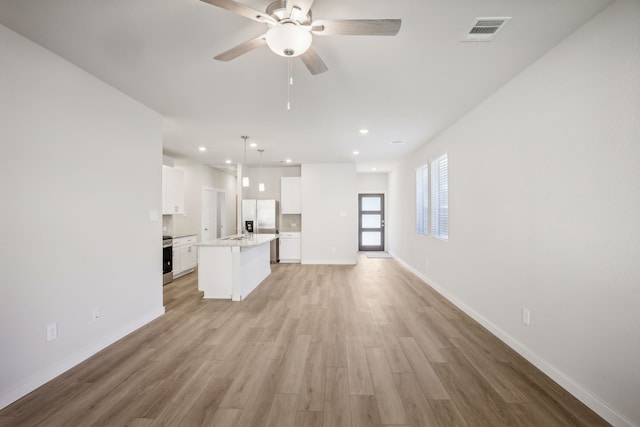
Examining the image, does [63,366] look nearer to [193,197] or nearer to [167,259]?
[167,259]

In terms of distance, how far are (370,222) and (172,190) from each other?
6200 mm

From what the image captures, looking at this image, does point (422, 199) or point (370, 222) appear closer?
point (422, 199)

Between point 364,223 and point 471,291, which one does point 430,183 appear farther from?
point 364,223

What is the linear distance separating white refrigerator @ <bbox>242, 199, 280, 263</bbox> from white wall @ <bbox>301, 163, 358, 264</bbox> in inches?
32.4

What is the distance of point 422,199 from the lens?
5.69 metres

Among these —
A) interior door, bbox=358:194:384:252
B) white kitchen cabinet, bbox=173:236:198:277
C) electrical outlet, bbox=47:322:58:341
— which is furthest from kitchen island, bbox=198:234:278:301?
interior door, bbox=358:194:384:252

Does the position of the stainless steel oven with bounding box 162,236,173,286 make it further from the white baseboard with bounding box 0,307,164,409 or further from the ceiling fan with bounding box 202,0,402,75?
the ceiling fan with bounding box 202,0,402,75

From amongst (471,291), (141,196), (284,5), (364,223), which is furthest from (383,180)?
(284,5)

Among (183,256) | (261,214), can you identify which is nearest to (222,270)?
(183,256)

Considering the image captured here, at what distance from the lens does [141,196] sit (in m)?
3.30

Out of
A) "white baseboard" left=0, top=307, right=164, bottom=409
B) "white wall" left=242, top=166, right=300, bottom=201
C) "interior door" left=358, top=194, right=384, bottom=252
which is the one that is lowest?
"white baseboard" left=0, top=307, right=164, bottom=409

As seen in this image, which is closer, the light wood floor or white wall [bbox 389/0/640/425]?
white wall [bbox 389/0/640/425]

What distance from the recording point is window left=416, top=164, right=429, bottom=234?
5.44 m

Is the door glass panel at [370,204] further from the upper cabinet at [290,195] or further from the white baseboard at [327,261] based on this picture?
the upper cabinet at [290,195]
